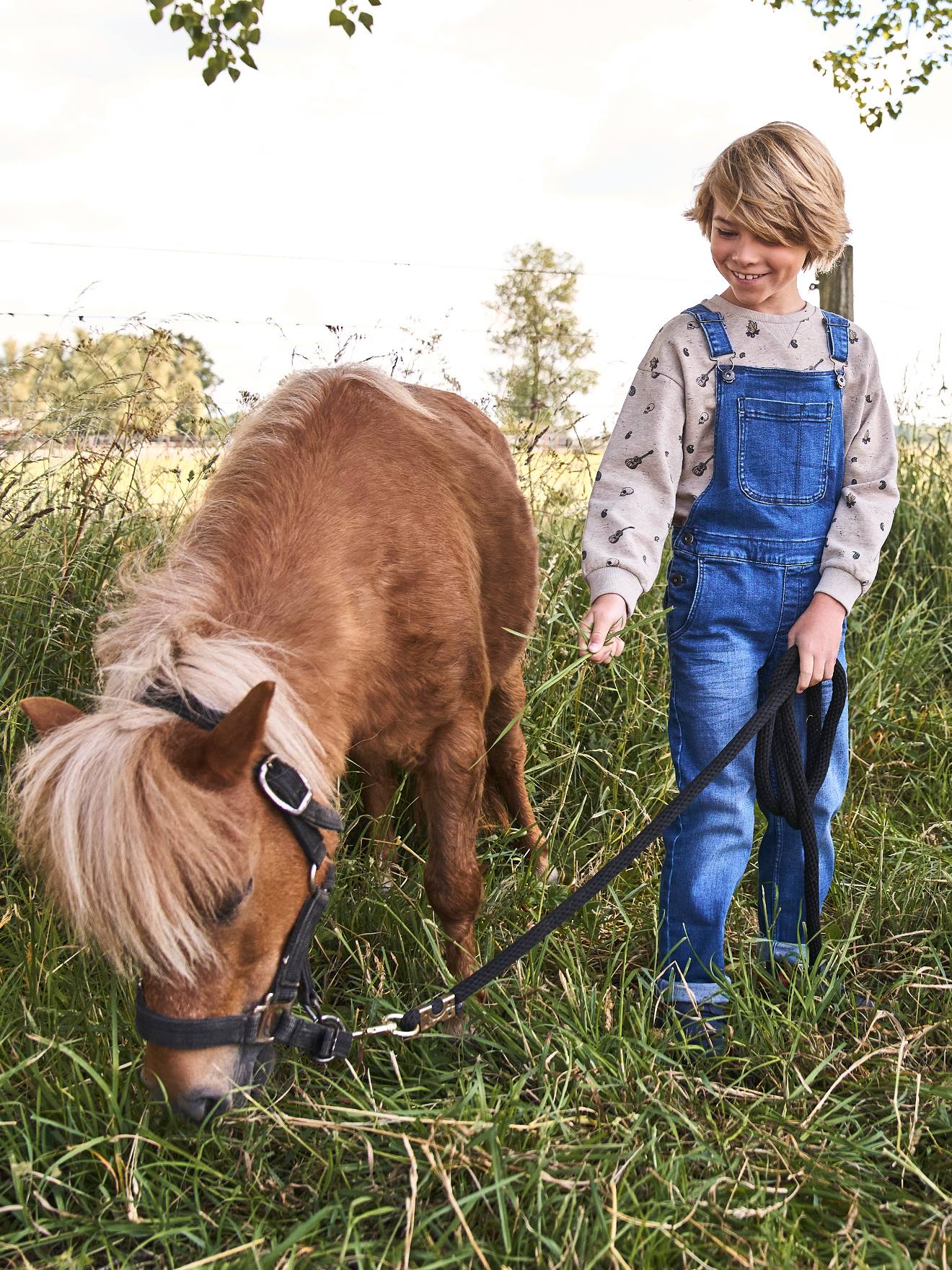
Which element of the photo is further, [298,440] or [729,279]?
[298,440]

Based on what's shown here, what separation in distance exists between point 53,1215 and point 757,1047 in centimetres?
146

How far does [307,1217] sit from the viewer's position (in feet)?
6.12

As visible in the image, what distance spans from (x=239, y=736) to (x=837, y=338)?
1.69 metres

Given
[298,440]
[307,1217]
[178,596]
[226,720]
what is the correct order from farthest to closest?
1. [298,440]
2. [178,596]
3. [307,1217]
4. [226,720]

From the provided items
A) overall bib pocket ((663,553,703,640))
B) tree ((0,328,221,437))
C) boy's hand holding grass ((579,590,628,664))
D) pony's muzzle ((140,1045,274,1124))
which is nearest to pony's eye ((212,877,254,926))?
pony's muzzle ((140,1045,274,1124))

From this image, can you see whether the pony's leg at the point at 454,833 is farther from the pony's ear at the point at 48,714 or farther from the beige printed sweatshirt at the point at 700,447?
the pony's ear at the point at 48,714

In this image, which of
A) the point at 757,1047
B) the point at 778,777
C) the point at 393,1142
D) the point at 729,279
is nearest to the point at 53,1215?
the point at 393,1142

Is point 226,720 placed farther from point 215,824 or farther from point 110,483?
point 110,483

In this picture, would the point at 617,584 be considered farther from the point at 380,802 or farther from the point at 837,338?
the point at 380,802

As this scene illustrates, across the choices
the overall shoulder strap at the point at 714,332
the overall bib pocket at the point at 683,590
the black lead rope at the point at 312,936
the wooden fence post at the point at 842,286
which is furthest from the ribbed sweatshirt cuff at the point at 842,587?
the wooden fence post at the point at 842,286

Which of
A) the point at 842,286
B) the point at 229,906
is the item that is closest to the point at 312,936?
the point at 229,906

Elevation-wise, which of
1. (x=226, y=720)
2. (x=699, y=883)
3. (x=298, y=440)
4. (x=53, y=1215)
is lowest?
(x=53, y=1215)

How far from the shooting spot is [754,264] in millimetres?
2357

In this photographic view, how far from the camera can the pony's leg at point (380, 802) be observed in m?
3.21
